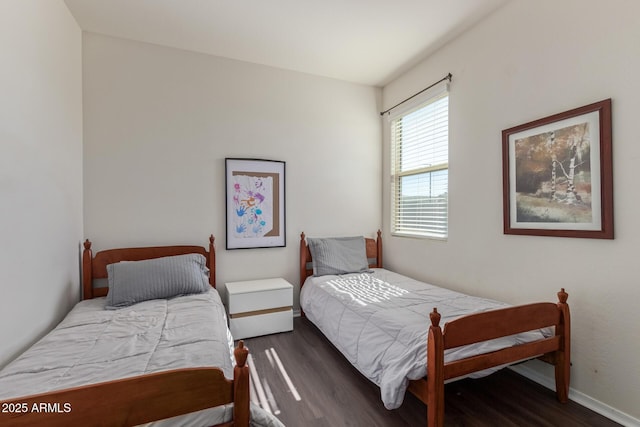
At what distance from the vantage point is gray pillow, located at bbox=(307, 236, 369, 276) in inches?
129

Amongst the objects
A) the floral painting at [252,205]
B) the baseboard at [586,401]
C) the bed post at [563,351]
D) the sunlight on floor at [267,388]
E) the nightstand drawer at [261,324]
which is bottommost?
the sunlight on floor at [267,388]

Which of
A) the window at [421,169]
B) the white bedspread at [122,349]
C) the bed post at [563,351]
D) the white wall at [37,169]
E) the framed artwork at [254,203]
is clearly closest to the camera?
the white bedspread at [122,349]

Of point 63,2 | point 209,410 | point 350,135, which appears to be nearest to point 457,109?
point 350,135

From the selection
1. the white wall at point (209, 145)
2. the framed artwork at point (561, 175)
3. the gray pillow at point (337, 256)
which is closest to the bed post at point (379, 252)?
the white wall at point (209, 145)

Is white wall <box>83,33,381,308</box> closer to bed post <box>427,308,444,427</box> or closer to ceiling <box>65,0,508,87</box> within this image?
ceiling <box>65,0,508,87</box>

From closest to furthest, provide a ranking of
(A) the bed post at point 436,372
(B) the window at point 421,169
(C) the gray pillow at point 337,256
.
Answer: (A) the bed post at point 436,372
(B) the window at point 421,169
(C) the gray pillow at point 337,256

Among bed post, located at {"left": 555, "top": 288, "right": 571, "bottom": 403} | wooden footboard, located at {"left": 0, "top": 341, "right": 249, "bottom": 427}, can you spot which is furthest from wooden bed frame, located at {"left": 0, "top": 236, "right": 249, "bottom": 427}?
bed post, located at {"left": 555, "top": 288, "right": 571, "bottom": 403}

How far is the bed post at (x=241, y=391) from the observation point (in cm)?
110

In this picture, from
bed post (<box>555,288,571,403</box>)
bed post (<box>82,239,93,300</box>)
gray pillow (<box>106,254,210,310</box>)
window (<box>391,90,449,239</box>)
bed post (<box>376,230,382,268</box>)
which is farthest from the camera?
bed post (<box>376,230,382,268</box>)

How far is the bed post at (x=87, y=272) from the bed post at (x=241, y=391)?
2184mm

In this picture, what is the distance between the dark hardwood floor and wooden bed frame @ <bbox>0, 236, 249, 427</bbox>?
0.83 m

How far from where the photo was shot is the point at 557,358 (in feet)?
6.02

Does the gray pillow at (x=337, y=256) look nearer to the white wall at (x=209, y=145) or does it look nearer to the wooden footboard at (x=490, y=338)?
the white wall at (x=209, y=145)

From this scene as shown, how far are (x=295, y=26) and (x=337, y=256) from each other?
2228 mm
